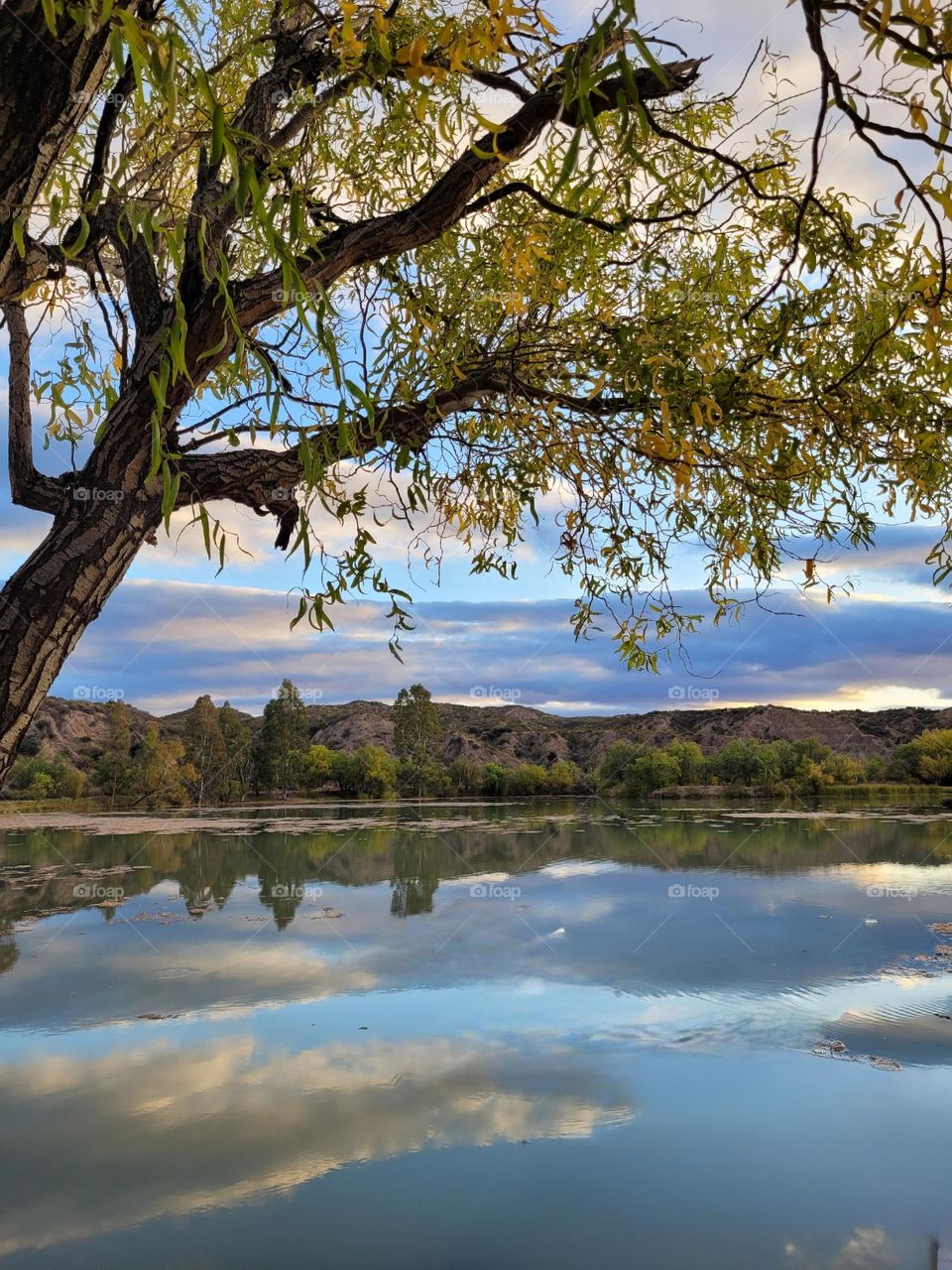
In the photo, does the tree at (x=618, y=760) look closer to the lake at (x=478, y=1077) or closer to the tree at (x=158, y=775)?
the tree at (x=158, y=775)

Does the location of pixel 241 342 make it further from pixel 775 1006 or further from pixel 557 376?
pixel 775 1006

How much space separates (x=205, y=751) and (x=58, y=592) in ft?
84.6

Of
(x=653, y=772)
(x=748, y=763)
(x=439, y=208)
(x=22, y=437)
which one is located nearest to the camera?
(x=439, y=208)

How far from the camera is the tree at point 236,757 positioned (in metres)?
26.2

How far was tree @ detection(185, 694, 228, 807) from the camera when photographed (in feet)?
85.0

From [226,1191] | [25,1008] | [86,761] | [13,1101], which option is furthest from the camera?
[86,761]

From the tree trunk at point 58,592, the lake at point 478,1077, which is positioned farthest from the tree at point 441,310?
the lake at point 478,1077

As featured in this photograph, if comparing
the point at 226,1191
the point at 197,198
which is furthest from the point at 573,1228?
the point at 197,198

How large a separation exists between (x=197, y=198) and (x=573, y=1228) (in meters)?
3.89

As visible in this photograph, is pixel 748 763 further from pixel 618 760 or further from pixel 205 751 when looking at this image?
pixel 205 751

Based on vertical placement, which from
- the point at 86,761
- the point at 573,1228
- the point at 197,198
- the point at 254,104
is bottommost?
the point at 573,1228

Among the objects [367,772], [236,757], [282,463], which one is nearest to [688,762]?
[367,772]

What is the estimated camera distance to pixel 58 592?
2.13 meters

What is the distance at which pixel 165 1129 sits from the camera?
13.8ft
